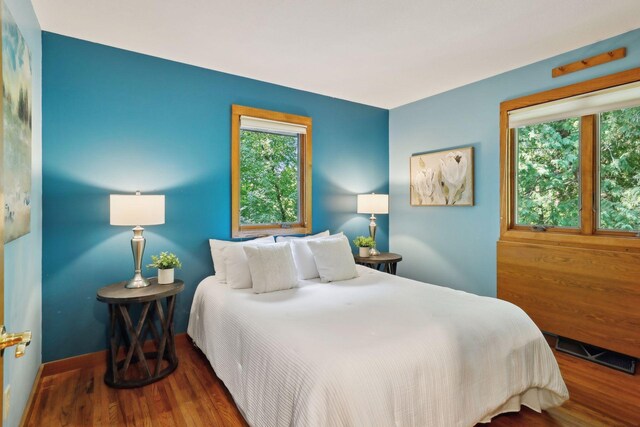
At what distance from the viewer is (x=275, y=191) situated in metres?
3.67

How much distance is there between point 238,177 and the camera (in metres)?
3.31

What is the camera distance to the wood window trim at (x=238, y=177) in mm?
3285

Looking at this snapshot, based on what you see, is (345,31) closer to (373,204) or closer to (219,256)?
(373,204)

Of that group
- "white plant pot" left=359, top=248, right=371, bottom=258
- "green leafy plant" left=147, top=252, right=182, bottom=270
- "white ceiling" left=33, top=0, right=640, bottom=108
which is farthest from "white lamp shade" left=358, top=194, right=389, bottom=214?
"green leafy plant" left=147, top=252, right=182, bottom=270

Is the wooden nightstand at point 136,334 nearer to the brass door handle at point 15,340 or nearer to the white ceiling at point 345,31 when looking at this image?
the brass door handle at point 15,340

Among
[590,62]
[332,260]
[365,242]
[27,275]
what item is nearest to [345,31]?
[332,260]

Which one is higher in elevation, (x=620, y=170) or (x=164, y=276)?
(x=620, y=170)

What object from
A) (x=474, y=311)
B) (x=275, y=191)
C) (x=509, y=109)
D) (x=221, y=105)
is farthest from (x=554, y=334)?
(x=221, y=105)

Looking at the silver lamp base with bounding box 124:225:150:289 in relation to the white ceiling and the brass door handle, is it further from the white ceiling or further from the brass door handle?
the brass door handle

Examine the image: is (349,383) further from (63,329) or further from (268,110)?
(268,110)

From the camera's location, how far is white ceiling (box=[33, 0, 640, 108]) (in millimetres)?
2197

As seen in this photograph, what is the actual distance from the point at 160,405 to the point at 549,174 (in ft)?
12.0

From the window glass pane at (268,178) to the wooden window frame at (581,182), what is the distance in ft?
7.03

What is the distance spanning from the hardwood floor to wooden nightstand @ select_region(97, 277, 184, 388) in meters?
0.07
